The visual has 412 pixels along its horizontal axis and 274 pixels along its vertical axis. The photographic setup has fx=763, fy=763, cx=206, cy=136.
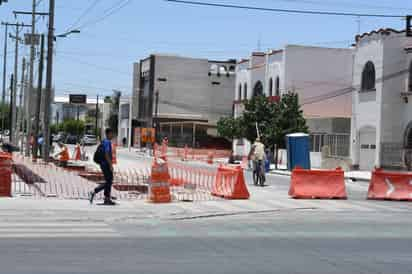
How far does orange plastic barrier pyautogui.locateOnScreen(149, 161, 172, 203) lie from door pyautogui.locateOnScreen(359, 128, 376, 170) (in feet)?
97.8

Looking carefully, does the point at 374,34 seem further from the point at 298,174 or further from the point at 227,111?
the point at 227,111

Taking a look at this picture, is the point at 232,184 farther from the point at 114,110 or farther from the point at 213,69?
the point at 114,110

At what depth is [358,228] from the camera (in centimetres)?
1525

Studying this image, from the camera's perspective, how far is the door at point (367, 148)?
1853 inches

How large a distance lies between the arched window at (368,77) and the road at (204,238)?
2827 cm

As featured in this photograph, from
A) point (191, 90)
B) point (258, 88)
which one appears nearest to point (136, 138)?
point (191, 90)

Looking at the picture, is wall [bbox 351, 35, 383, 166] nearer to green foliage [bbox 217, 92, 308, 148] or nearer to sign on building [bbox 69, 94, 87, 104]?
green foliage [bbox 217, 92, 308, 148]

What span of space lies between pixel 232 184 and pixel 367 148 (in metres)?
28.6

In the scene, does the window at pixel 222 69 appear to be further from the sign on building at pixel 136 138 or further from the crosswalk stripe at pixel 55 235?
the crosswalk stripe at pixel 55 235

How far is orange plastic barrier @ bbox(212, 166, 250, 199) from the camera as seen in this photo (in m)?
20.7

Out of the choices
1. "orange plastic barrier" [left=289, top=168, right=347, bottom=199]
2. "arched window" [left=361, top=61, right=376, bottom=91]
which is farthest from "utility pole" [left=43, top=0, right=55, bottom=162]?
"arched window" [left=361, top=61, right=376, bottom=91]

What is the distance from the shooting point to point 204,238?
515 inches

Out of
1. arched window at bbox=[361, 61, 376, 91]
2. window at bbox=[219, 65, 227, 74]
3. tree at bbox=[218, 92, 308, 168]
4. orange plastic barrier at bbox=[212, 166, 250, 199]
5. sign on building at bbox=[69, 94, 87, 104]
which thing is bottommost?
orange plastic barrier at bbox=[212, 166, 250, 199]
